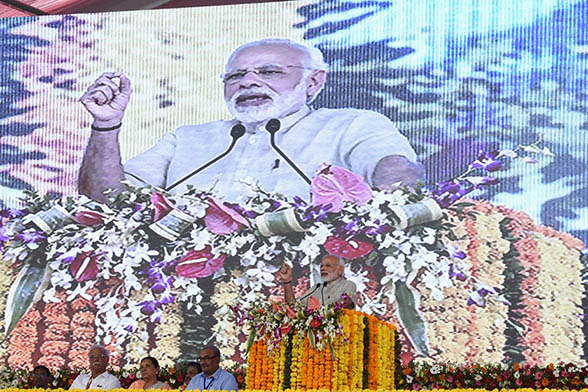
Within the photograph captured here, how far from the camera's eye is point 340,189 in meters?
9.57

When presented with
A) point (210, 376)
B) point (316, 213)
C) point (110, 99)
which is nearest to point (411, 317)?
point (316, 213)

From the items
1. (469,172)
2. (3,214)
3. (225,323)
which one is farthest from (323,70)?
(3,214)

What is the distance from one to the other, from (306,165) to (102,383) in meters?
2.95

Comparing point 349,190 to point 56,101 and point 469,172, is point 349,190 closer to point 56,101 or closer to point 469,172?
point 469,172

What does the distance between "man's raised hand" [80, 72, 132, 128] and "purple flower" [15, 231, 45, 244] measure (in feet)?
3.55

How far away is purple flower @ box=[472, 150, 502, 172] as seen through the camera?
9.30 m

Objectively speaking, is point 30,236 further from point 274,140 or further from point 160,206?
point 274,140

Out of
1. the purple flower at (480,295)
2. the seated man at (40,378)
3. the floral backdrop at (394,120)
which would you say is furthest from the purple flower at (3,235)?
the purple flower at (480,295)

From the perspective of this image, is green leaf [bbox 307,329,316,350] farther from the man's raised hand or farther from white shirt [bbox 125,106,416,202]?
the man's raised hand

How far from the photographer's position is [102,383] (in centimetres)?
748

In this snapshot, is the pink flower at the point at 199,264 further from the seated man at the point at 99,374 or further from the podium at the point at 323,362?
the podium at the point at 323,362

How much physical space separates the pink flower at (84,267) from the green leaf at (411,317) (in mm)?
2583

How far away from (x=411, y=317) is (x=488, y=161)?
140cm

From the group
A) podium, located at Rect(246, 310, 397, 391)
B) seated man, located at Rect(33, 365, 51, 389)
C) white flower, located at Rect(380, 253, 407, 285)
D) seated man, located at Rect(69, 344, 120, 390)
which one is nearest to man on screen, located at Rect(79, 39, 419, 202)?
white flower, located at Rect(380, 253, 407, 285)
